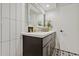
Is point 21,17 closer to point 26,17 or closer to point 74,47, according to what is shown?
point 26,17

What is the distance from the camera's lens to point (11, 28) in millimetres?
1311

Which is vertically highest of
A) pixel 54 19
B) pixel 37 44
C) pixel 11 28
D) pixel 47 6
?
pixel 47 6

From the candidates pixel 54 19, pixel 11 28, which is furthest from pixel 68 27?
pixel 11 28

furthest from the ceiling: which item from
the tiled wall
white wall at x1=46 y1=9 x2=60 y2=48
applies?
the tiled wall

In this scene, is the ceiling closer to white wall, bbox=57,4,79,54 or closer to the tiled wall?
white wall, bbox=57,4,79,54

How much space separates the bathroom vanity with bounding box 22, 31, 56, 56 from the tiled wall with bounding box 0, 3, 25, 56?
0.10 metres

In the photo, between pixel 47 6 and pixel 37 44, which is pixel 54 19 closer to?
pixel 47 6

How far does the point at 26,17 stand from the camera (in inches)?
67.4

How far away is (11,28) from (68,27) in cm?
106

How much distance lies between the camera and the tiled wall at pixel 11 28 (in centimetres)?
114

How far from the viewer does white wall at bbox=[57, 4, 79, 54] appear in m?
1.70

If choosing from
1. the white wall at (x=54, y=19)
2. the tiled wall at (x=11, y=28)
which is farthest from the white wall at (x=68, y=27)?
the tiled wall at (x=11, y=28)

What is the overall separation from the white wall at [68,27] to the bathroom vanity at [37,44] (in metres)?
0.18

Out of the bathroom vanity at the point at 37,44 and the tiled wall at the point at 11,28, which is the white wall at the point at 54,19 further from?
the tiled wall at the point at 11,28
